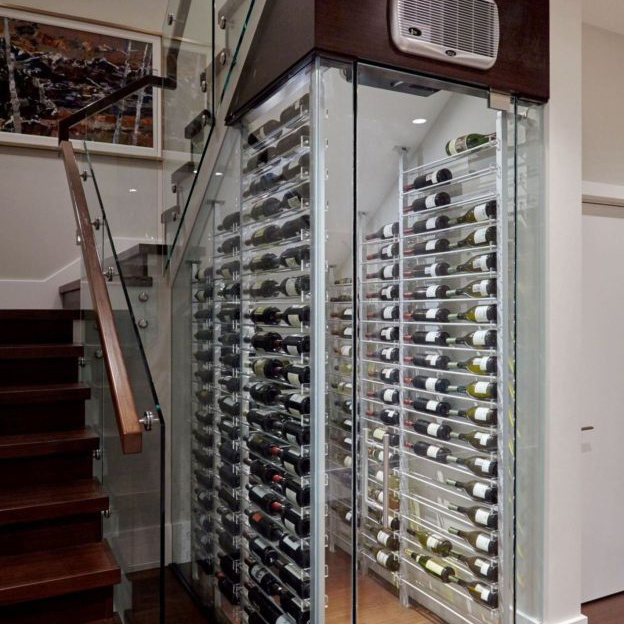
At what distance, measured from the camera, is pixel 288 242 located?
226cm

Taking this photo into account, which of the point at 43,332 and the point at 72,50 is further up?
the point at 72,50

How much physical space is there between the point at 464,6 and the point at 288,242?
1050mm

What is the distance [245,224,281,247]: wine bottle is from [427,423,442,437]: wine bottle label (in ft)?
2.99

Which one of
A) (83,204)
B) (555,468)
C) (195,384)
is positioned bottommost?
(555,468)

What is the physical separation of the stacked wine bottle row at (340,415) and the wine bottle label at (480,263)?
23.4 inches

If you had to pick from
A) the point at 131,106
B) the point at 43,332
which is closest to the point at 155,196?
the point at 131,106

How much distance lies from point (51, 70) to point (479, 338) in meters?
3.25

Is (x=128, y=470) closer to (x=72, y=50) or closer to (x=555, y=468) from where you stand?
(x=555, y=468)

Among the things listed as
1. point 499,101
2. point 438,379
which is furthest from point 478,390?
point 499,101

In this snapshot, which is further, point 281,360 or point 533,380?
point 533,380

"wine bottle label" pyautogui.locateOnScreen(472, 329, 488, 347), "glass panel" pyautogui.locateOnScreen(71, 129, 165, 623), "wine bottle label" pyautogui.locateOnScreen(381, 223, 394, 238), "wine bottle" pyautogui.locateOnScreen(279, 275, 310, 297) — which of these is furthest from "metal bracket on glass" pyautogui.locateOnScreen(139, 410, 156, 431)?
"wine bottle label" pyautogui.locateOnScreen(472, 329, 488, 347)

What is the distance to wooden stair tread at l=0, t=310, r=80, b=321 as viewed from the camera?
3.09m

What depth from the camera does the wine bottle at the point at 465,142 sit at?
2.30 metres

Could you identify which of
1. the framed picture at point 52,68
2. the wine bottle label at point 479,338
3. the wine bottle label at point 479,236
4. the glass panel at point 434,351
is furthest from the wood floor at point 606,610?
the framed picture at point 52,68
